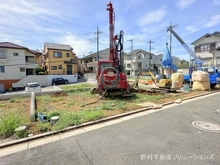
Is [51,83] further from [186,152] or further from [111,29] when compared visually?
[186,152]

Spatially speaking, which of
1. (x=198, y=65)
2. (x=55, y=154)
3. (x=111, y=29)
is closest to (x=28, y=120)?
(x=55, y=154)

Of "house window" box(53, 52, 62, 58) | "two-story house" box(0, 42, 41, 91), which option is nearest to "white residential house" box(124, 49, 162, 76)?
"house window" box(53, 52, 62, 58)

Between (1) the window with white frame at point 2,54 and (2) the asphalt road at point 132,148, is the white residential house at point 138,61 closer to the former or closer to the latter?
(1) the window with white frame at point 2,54

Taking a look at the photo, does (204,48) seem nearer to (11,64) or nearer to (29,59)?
(29,59)

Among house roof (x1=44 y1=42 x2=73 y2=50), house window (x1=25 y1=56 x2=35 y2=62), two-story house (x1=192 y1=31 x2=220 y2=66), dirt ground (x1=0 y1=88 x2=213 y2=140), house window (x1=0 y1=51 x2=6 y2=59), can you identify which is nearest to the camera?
dirt ground (x1=0 y1=88 x2=213 y2=140)

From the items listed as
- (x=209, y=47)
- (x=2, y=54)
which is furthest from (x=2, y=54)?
(x=209, y=47)

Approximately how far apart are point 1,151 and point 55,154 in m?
1.30

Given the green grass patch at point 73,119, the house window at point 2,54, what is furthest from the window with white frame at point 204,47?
the house window at point 2,54

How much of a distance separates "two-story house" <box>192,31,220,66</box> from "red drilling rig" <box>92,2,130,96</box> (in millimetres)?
23474

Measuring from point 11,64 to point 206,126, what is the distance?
26.5 m

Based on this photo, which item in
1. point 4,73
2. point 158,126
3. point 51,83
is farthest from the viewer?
point 51,83

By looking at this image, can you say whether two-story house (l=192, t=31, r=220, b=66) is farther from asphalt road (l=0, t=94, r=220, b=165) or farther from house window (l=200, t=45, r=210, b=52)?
asphalt road (l=0, t=94, r=220, b=165)

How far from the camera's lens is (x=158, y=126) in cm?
406

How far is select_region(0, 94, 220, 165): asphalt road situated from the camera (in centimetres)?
250
